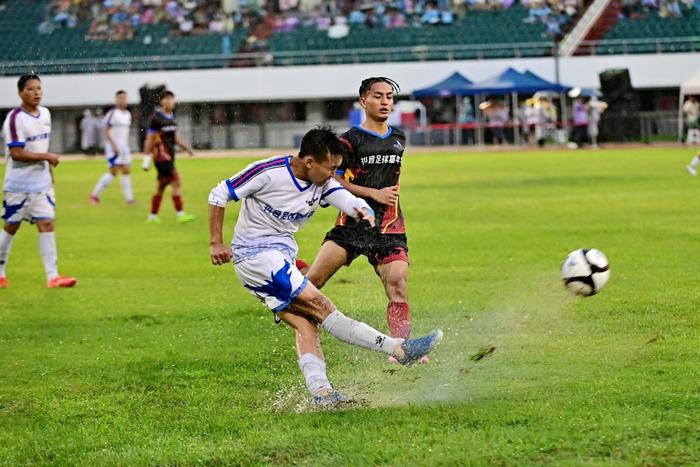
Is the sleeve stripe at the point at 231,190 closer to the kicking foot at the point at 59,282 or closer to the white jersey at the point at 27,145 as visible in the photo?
the white jersey at the point at 27,145

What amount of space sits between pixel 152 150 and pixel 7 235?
7943 mm

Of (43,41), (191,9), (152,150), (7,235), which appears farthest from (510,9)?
(7,235)

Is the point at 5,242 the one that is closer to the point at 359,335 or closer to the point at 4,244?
the point at 4,244

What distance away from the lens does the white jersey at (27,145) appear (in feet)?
43.1

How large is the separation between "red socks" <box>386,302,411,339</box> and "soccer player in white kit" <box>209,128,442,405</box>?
3.97 ft

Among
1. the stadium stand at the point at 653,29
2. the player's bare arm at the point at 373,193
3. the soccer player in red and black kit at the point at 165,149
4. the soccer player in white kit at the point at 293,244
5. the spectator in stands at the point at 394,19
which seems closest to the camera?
the soccer player in white kit at the point at 293,244

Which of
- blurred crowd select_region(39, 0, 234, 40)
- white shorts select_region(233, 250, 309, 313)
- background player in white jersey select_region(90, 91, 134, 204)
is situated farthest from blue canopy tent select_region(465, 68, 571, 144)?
white shorts select_region(233, 250, 309, 313)

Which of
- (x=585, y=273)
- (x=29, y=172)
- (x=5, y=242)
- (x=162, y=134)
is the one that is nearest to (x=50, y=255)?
(x=5, y=242)

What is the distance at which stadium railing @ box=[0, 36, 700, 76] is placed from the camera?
52469 millimetres

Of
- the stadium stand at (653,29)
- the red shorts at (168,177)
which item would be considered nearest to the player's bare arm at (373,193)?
the red shorts at (168,177)

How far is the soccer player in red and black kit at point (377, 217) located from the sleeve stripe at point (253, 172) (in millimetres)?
1262

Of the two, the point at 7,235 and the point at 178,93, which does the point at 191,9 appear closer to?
the point at 178,93

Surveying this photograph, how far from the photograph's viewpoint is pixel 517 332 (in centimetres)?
977

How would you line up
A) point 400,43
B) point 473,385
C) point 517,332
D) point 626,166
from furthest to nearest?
point 400,43 < point 626,166 < point 517,332 < point 473,385
